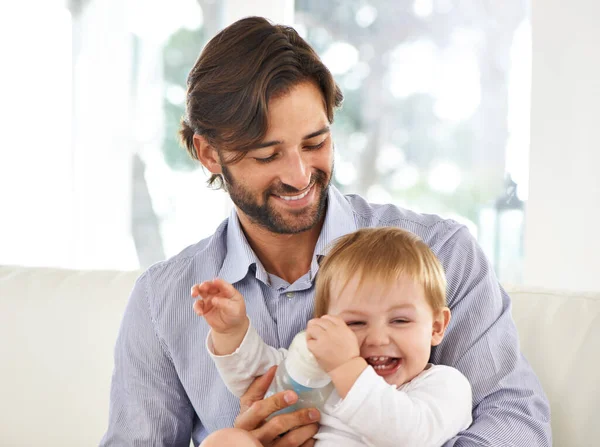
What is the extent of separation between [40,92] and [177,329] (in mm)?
2247

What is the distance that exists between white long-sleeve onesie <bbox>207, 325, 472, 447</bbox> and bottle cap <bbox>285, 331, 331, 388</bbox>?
49mm

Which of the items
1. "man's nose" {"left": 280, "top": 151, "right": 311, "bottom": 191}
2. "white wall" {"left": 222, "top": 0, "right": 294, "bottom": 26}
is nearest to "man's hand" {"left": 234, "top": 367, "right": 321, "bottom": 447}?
"man's nose" {"left": 280, "top": 151, "right": 311, "bottom": 191}

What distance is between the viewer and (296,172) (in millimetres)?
1769

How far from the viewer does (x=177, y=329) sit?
6.31 ft

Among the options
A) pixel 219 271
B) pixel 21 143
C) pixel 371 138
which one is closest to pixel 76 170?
pixel 21 143

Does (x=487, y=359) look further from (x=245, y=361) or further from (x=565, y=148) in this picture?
(x=565, y=148)

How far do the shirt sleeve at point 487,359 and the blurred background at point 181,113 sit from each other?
1.46 meters

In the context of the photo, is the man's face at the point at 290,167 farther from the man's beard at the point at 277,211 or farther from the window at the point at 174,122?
the window at the point at 174,122

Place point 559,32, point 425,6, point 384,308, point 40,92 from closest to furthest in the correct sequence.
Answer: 1. point 384,308
2. point 559,32
3. point 425,6
4. point 40,92

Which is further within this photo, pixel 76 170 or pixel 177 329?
pixel 76 170

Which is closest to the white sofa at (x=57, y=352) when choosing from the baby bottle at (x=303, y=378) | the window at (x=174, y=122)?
the baby bottle at (x=303, y=378)

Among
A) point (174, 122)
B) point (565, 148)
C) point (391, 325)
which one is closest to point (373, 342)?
point (391, 325)

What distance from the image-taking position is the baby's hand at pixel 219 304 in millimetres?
1566

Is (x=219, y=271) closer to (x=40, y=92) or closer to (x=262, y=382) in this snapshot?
(x=262, y=382)
